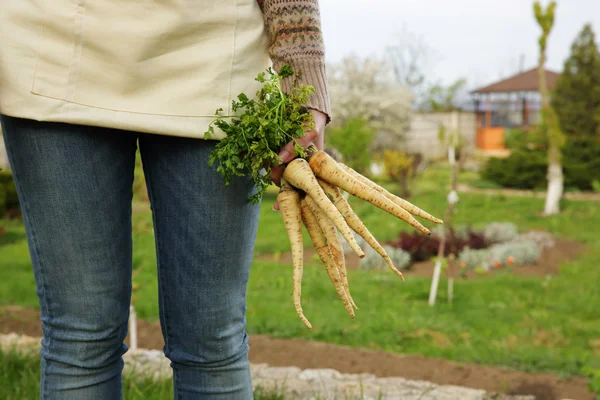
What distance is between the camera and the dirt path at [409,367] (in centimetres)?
352

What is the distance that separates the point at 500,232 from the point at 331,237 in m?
7.53

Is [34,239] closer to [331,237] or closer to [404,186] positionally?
[331,237]

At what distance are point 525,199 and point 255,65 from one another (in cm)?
1144

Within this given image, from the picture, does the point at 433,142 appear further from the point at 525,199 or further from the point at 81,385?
the point at 81,385

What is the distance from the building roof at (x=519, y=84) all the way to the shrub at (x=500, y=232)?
17.3m

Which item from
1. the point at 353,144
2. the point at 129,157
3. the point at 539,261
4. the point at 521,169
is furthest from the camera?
the point at 521,169

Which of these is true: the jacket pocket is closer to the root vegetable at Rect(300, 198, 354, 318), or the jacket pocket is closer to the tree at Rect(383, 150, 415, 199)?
the root vegetable at Rect(300, 198, 354, 318)

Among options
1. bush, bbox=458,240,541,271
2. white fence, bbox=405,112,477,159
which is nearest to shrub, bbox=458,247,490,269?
bush, bbox=458,240,541,271

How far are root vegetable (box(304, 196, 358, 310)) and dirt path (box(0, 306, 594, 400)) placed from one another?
227 centimetres

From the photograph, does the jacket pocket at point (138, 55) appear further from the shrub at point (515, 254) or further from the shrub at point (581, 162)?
the shrub at point (581, 162)

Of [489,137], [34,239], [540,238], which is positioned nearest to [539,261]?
[540,238]

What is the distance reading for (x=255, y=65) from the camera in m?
1.38

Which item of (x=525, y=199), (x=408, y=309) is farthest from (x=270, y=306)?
(x=525, y=199)

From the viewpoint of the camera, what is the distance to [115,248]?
1.36 metres
